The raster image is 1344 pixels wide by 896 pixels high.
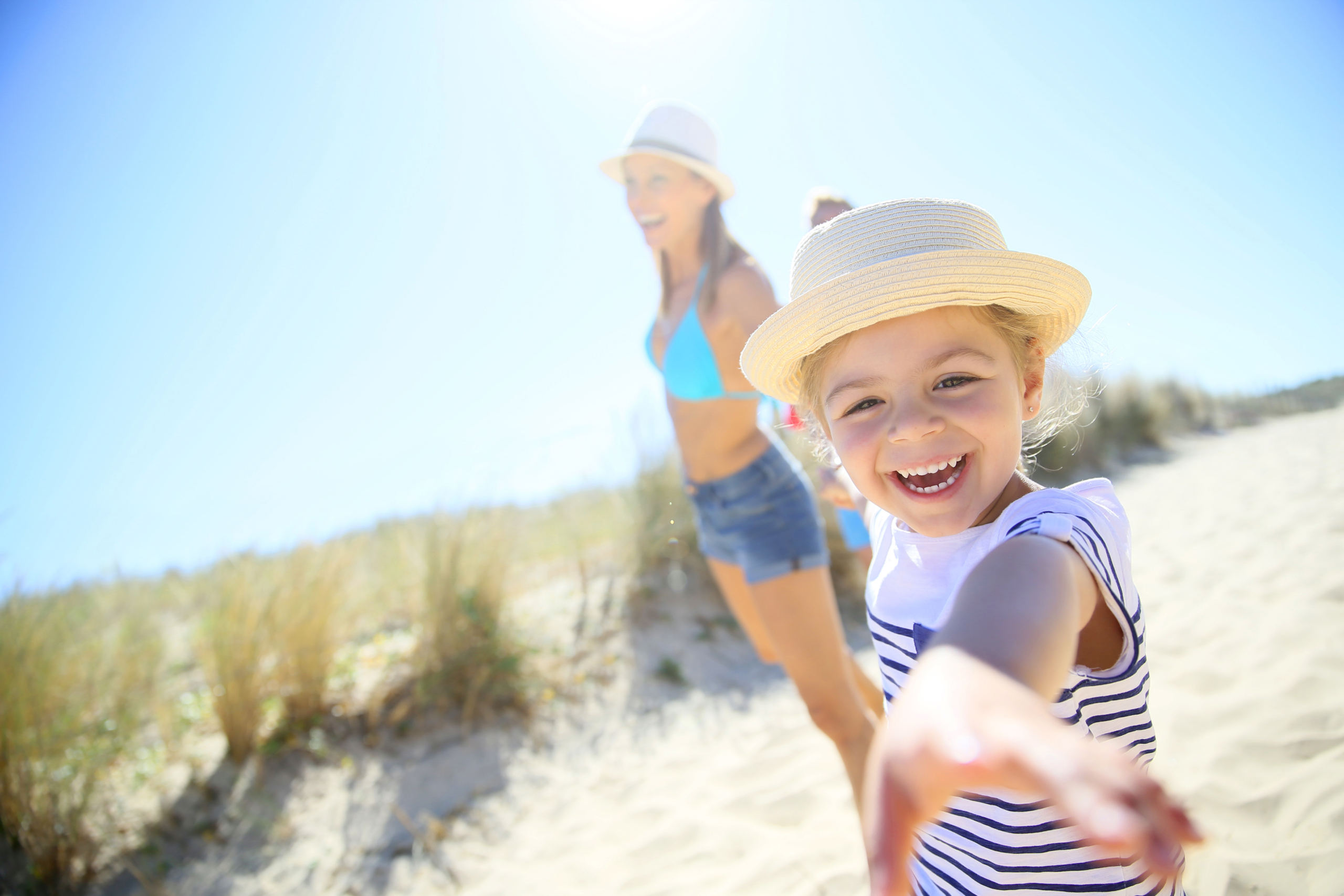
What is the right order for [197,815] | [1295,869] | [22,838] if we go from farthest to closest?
[197,815] < [22,838] < [1295,869]

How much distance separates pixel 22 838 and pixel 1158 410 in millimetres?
15021

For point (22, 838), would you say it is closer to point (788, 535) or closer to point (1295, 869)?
point (788, 535)

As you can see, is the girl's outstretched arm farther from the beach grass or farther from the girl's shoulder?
the beach grass

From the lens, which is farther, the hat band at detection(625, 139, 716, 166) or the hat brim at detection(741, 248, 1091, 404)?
the hat band at detection(625, 139, 716, 166)

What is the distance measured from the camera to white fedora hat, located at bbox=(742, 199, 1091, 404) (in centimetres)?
111

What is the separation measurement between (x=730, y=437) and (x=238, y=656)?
3.19m

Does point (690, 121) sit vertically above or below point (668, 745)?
above

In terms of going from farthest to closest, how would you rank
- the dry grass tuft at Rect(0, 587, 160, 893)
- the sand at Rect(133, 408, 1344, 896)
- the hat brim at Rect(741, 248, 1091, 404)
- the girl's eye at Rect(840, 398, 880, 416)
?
1. the dry grass tuft at Rect(0, 587, 160, 893)
2. the sand at Rect(133, 408, 1344, 896)
3. the girl's eye at Rect(840, 398, 880, 416)
4. the hat brim at Rect(741, 248, 1091, 404)

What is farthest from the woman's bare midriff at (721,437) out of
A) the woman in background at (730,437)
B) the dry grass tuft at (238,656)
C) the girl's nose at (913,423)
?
the dry grass tuft at (238,656)

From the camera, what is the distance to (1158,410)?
11789mm

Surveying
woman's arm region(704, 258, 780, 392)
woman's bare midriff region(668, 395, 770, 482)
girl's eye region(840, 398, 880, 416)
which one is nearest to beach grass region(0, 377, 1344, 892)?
woman's bare midriff region(668, 395, 770, 482)

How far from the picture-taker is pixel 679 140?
2.61 meters

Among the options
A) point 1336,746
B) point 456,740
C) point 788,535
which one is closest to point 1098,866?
point 788,535

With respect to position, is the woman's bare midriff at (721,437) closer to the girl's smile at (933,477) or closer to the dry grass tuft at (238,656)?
the girl's smile at (933,477)
